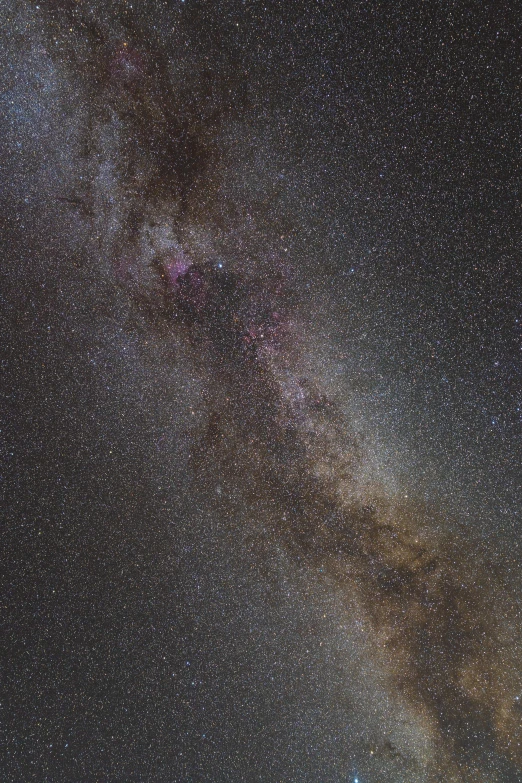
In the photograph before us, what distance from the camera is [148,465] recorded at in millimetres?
3146

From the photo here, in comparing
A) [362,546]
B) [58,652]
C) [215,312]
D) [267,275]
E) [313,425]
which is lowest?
[58,652]

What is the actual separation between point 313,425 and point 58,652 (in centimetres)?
316

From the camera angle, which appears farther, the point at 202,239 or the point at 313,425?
the point at 313,425

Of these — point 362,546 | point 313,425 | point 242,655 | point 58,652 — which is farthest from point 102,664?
point 313,425

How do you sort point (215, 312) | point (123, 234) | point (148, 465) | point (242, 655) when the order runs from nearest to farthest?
point (123, 234), point (215, 312), point (148, 465), point (242, 655)

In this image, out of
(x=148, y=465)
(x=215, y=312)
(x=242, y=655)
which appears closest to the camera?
(x=215, y=312)

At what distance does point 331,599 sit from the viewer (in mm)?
3287

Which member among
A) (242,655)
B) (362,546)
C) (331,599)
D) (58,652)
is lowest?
(58,652)

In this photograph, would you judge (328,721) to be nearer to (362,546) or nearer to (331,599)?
(331,599)

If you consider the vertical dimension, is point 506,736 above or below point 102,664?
above

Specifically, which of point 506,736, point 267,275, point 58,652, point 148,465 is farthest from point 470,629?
point 58,652

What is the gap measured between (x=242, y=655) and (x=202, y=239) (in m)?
3.56

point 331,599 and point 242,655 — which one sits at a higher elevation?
point 331,599

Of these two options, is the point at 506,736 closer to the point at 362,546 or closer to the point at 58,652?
the point at 362,546
